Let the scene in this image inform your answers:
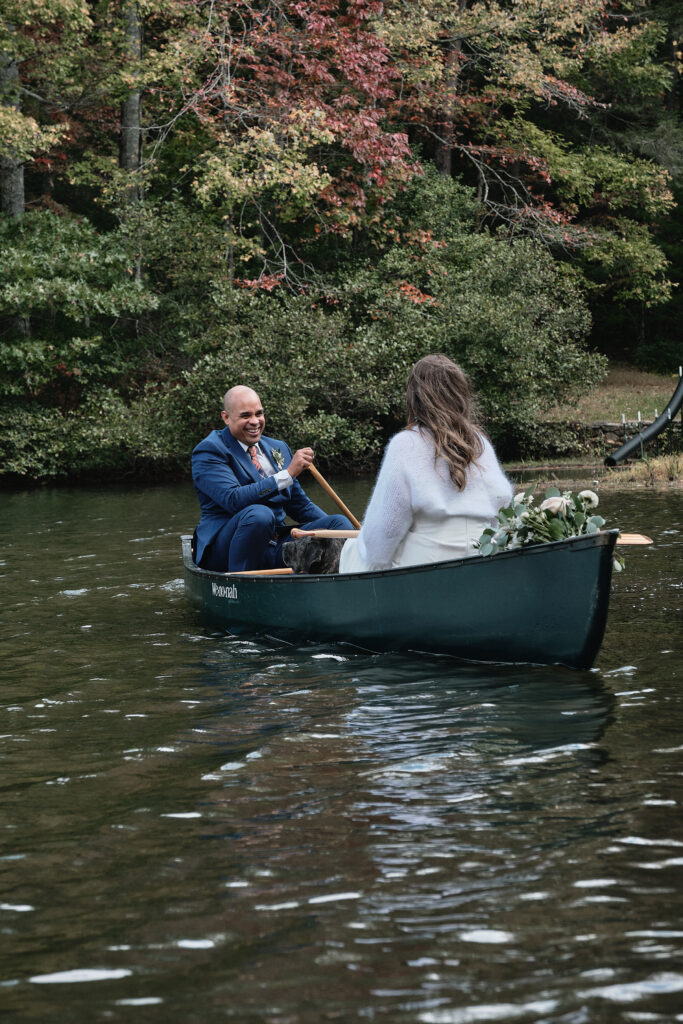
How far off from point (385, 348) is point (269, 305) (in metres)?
2.07

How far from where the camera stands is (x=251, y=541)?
7648 mm

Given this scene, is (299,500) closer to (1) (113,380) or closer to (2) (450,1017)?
(2) (450,1017)

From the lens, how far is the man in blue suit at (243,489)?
7535mm

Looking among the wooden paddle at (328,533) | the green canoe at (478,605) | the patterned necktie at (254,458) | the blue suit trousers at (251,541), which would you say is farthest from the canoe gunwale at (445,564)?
the patterned necktie at (254,458)

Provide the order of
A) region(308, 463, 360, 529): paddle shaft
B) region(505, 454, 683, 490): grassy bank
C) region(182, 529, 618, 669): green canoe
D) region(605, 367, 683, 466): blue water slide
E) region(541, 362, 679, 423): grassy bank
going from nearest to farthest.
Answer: region(182, 529, 618, 669): green canoe < region(308, 463, 360, 529): paddle shaft < region(505, 454, 683, 490): grassy bank < region(605, 367, 683, 466): blue water slide < region(541, 362, 679, 423): grassy bank

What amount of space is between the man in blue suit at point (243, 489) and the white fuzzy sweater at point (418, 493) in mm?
1331

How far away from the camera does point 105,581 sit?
32.1 feet

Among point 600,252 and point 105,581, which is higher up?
point 600,252

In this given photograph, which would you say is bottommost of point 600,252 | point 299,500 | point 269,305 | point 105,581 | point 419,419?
point 105,581

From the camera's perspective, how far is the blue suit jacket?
24.7 feet

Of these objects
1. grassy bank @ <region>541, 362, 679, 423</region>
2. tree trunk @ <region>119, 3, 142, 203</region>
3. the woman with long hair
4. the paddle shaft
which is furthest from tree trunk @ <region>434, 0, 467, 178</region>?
the woman with long hair

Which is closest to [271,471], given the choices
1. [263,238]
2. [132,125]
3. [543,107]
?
[132,125]

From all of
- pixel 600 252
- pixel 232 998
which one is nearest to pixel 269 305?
pixel 600 252

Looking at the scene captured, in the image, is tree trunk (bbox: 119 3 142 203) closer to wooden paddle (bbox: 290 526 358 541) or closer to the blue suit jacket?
the blue suit jacket
